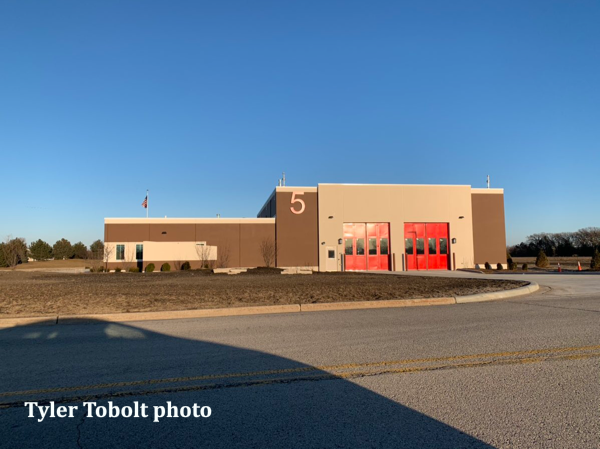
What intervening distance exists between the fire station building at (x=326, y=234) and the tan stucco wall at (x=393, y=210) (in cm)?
8

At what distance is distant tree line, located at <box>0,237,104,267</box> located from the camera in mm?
53781

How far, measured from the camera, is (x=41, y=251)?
77.6 meters

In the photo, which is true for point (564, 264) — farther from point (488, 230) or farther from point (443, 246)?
point (443, 246)

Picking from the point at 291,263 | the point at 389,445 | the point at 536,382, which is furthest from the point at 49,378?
the point at 291,263

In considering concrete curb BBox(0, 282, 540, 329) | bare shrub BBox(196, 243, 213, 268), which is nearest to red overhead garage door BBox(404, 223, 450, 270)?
bare shrub BBox(196, 243, 213, 268)

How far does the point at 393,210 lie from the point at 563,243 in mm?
49190

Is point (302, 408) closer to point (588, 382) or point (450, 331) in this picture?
point (588, 382)

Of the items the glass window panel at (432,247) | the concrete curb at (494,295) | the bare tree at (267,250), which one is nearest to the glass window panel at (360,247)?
the glass window panel at (432,247)

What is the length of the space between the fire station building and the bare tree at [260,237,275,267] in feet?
0.28

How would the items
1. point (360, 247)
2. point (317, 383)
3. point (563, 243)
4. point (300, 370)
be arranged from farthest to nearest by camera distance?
point (563, 243), point (360, 247), point (300, 370), point (317, 383)

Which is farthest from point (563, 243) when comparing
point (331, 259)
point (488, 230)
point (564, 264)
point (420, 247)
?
point (331, 259)

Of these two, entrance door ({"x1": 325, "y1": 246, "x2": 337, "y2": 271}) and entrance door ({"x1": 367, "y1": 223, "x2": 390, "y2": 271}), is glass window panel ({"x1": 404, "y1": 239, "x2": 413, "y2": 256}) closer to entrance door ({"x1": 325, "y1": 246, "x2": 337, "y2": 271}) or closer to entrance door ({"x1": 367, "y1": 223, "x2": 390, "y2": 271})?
entrance door ({"x1": 367, "y1": 223, "x2": 390, "y2": 271})

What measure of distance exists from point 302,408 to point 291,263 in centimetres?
3222

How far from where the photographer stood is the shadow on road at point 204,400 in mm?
3725
